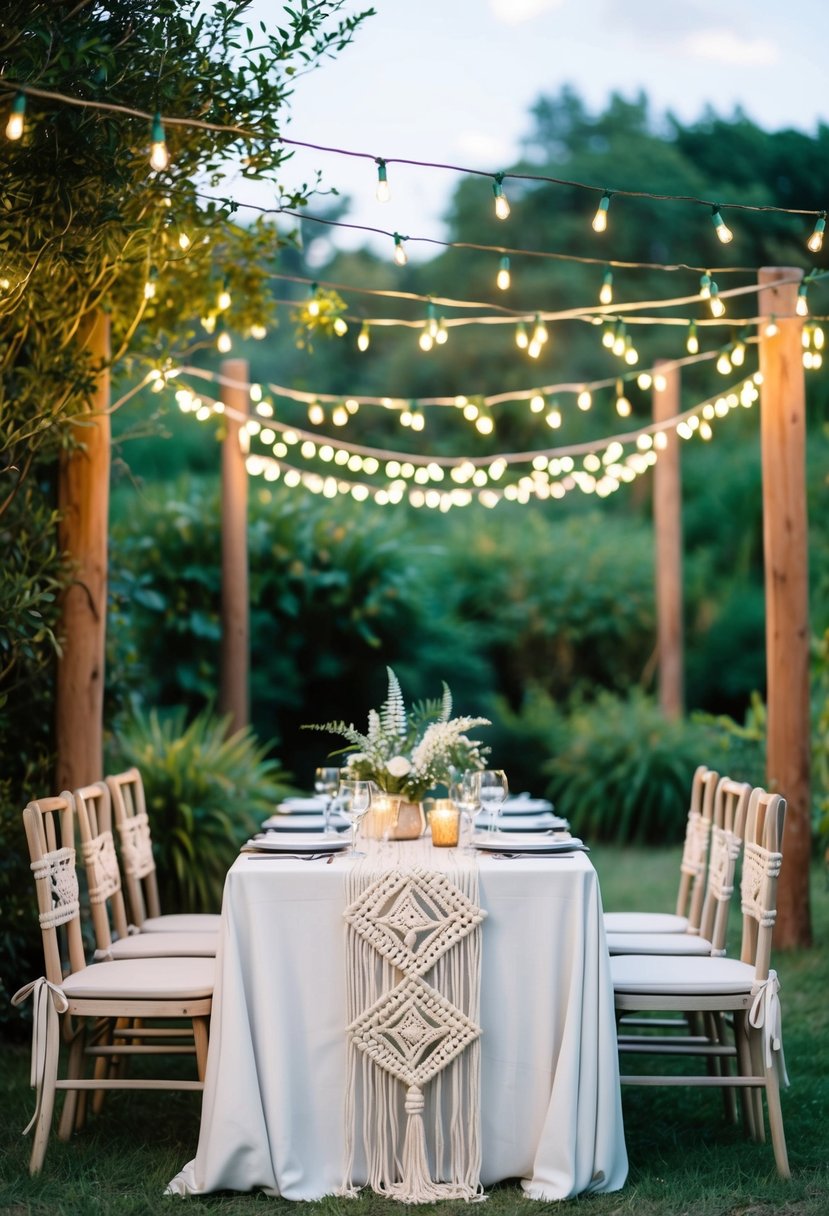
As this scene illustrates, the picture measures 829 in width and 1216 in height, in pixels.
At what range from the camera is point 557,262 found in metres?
15.7

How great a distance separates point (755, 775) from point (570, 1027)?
4.31 meters

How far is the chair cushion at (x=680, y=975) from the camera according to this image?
3.31 metres

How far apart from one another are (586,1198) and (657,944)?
870 millimetres

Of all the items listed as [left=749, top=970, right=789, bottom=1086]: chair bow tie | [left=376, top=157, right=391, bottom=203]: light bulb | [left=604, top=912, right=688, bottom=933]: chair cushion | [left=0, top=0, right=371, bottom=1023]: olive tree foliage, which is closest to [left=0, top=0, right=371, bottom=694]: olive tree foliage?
[left=0, top=0, right=371, bottom=1023]: olive tree foliage

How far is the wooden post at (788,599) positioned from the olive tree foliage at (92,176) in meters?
2.25

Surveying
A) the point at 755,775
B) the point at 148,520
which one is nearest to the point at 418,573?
the point at 148,520

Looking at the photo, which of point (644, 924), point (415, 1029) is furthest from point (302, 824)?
point (644, 924)

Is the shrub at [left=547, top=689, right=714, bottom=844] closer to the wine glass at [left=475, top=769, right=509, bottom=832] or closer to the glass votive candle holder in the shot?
the wine glass at [left=475, top=769, right=509, bottom=832]

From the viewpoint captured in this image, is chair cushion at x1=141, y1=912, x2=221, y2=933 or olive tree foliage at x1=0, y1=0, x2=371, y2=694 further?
chair cushion at x1=141, y1=912, x2=221, y2=933

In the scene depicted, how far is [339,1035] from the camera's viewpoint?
3184 mm

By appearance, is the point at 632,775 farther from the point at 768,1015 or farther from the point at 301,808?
the point at 768,1015

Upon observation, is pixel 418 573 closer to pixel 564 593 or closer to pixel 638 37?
pixel 564 593

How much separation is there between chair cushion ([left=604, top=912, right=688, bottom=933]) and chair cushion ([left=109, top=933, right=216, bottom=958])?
119 centimetres

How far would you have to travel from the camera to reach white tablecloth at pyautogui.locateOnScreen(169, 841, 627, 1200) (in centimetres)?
310
